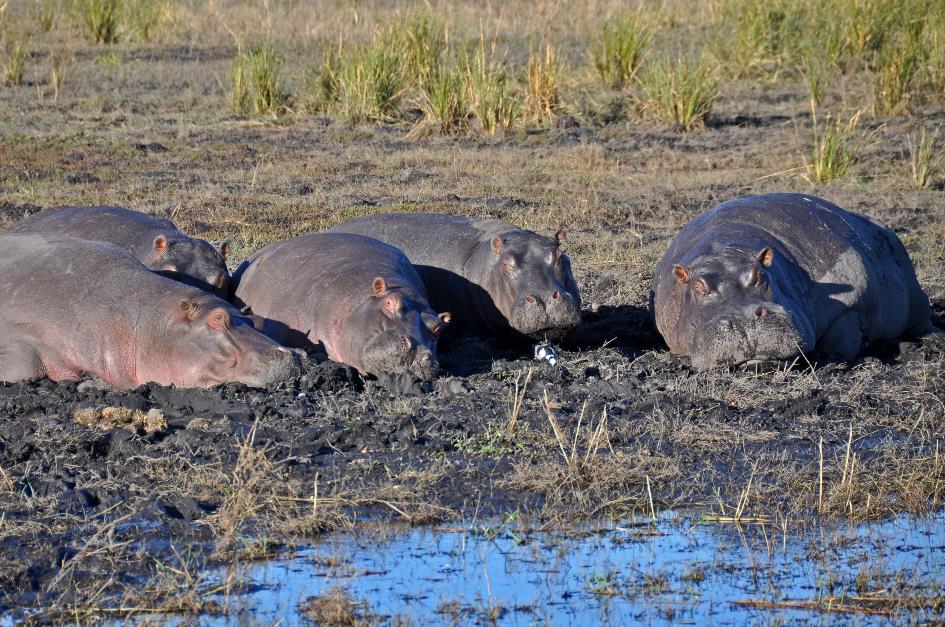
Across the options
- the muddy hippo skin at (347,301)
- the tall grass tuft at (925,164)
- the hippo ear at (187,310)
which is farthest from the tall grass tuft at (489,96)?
the hippo ear at (187,310)

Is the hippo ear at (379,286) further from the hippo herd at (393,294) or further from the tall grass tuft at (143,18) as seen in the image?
the tall grass tuft at (143,18)

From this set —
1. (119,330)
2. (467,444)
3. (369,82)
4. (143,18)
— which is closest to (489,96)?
(369,82)

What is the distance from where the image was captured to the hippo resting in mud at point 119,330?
6645 mm

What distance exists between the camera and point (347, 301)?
7.21m

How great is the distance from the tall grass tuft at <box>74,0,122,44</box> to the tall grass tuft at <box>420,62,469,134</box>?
6.75 meters

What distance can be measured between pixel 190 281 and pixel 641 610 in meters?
3.95

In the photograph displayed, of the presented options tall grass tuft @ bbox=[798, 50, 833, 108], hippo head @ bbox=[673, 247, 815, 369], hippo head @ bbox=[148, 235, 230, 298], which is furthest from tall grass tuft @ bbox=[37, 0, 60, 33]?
hippo head @ bbox=[673, 247, 815, 369]

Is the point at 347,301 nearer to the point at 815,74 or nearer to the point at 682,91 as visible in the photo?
the point at 682,91

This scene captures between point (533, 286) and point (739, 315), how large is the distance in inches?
51.6

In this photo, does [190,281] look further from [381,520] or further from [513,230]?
[381,520]

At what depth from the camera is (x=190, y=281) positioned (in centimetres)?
772

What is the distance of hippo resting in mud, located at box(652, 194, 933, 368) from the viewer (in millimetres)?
6965

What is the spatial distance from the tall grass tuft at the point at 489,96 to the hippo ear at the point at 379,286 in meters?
7.79

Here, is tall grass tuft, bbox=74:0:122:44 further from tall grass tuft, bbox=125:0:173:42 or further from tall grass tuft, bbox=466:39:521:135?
tall grass tuft, bbox=466:39:521:135
